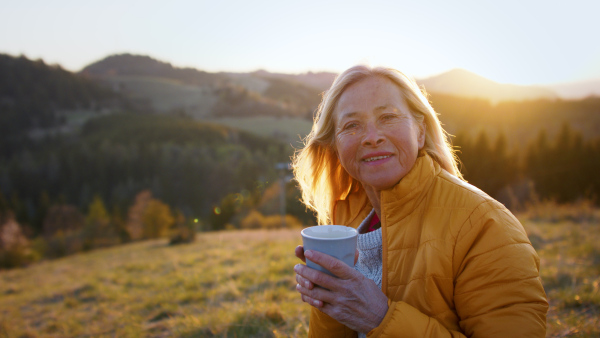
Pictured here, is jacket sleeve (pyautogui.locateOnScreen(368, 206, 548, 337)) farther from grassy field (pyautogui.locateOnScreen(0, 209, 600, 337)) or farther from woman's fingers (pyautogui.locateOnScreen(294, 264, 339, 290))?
grassy field (pyautogui.locateOnScreen(0, 209, 600, 337))

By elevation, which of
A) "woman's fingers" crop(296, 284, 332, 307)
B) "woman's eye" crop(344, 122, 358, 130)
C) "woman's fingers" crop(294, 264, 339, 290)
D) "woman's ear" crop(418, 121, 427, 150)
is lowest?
"woman's fingers" crop(296, 284, 332, 307)

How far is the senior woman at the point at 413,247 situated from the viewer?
1262 millimetres

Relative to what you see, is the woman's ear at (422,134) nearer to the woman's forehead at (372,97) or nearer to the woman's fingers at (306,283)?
the woman's forehead at (372,97)

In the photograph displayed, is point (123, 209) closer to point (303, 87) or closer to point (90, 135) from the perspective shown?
point (90, 135)

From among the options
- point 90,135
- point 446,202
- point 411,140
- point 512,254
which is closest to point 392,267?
point 446,202

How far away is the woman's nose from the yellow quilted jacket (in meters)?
0.21

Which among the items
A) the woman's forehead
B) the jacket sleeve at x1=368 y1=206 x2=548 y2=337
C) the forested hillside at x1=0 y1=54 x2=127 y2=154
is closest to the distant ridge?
the forested hillside at x1=0 y1=54 x2=127 y2=154

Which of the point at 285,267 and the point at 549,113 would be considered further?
the point at 549,113

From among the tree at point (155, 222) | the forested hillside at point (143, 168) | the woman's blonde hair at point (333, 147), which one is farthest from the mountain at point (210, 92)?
the woman's blonde hair at point (333, 147)

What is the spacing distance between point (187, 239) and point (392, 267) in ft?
83.7

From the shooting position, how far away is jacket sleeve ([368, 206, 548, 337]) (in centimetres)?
121

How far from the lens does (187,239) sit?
82.1ft

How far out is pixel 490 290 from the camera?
127 centimetres

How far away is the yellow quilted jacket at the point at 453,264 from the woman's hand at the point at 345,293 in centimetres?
5
